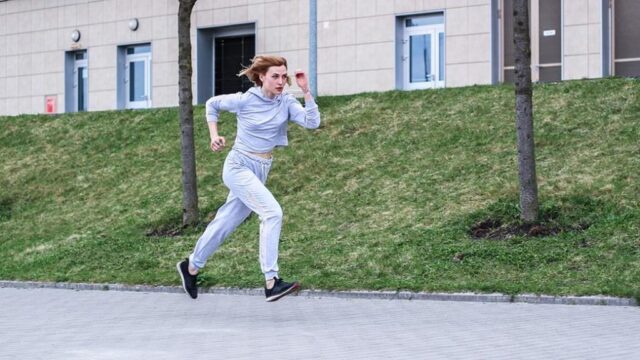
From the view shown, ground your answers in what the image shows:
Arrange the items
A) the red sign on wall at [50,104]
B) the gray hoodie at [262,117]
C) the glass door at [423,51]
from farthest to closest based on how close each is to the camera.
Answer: the red sign on wall at [50,104], the glass door at [423,51], the gray hoodie at [262,117]

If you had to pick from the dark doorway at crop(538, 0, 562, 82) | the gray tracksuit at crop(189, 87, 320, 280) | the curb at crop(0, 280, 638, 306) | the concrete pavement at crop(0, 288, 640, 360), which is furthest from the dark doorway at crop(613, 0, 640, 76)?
the gray tracksuit at crop(189, 87, 320, 280)

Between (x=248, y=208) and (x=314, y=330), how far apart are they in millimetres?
1749

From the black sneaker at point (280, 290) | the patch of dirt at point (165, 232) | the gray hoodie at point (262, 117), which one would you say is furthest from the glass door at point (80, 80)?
the black sneaker at point (280, 290)

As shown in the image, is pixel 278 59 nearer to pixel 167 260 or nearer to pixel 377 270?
pixel 377 270

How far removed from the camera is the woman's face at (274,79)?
34.9 ft

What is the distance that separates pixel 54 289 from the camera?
15500mm

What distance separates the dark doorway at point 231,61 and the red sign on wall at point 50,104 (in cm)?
631

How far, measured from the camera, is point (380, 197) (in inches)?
725

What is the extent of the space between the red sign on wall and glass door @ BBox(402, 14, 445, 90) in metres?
13.3

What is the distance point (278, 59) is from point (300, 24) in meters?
23.5

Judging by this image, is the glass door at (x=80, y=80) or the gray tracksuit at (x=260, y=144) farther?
the glass door at (x=80, y=80)

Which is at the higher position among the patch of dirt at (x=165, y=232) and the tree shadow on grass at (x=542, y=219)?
the tree shadow on grass at (x=542, y=219)

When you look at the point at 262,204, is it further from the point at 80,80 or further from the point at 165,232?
the point at 80,80

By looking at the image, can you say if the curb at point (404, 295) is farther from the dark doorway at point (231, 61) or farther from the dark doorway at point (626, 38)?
the dark doorway at point (231, 61)
